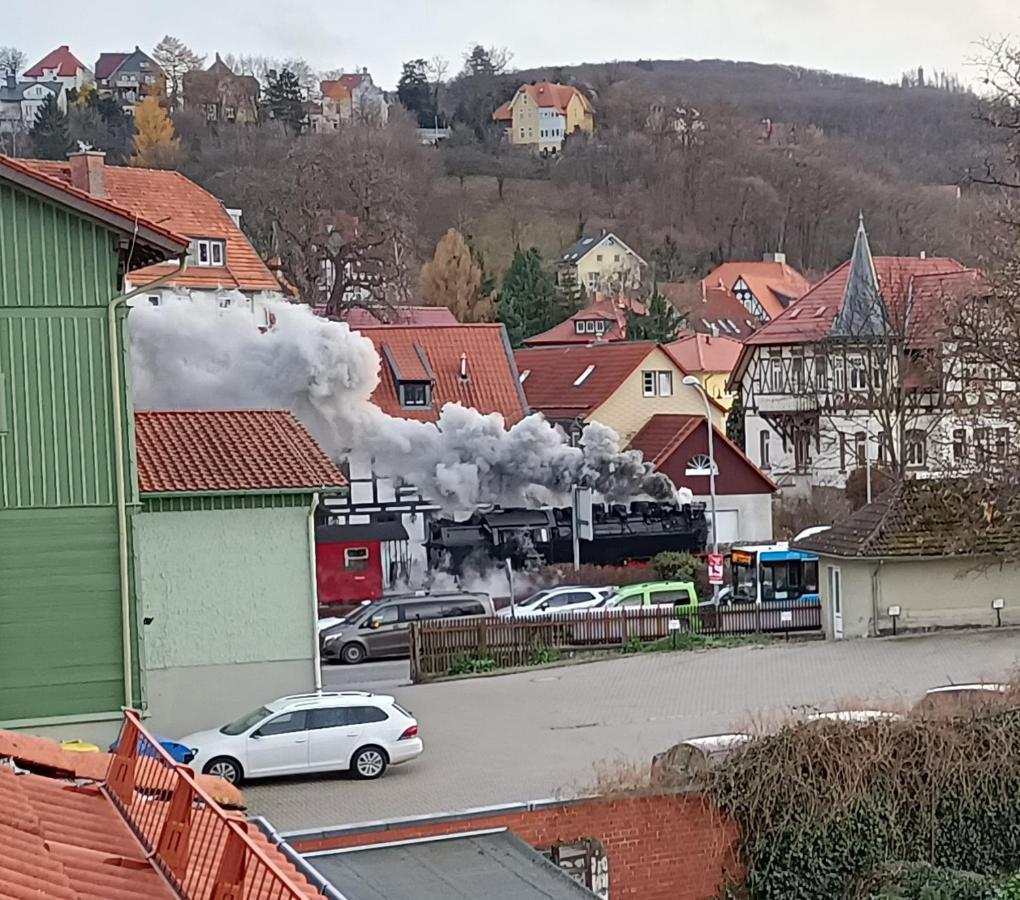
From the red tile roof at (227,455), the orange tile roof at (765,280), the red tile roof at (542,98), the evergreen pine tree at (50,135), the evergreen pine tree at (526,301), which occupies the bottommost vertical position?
the red tile roof at (227,455)

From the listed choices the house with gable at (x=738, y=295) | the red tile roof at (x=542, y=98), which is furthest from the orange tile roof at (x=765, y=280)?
the red tile roof at (x=542, y=98)

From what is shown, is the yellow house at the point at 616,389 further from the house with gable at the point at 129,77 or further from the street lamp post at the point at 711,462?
the house with gable at the point at 129,77

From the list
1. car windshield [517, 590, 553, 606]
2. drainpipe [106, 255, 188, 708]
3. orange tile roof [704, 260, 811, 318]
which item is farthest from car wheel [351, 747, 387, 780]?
orange tile roof [704, 260, 811, 318]

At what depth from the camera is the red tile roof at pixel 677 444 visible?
46.8m

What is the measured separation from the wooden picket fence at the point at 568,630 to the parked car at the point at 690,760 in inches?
488

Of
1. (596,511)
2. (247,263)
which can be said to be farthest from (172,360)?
(596,511)

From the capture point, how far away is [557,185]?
124750 mm

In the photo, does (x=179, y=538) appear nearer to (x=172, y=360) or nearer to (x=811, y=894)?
(x=811, y=894)

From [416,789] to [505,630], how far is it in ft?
36.0

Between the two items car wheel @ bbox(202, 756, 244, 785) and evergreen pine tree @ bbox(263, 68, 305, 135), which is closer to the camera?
car wheel @ bbox(202, 756, 244, 785)

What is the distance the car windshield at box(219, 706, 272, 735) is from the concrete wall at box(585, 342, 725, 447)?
3401cm

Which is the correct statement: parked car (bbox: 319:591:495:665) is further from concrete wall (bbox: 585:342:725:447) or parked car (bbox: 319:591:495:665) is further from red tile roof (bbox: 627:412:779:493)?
concrete wall (bbox: 585:342:725:447)

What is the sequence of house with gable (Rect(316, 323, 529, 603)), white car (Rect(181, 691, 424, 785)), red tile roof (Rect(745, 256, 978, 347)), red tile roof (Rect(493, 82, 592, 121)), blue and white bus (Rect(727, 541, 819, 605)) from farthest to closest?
red tile roof (Rect(493, 82, 592, 121)), red tile roof (Rect(745, 256, 978, 347)), house with gable (Rect(316, 323, 529, 603)), blue and white bus (Rect(727, 541, 819, 605)), white car (Rect(181, 691, 424, 785))

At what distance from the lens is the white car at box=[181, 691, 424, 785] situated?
1892 centimetres
